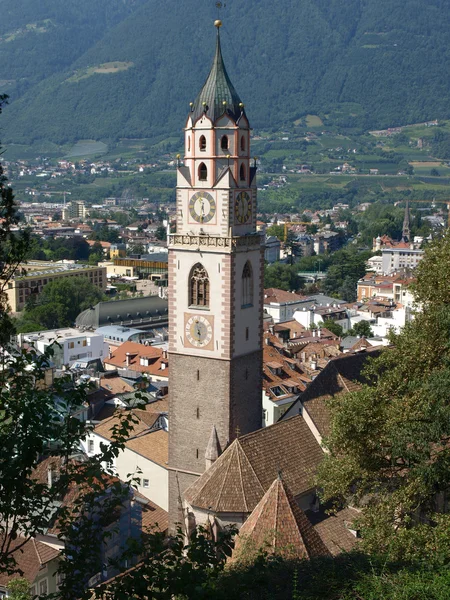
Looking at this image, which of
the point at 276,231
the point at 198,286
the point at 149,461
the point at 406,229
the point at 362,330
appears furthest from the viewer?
the point at 276,231

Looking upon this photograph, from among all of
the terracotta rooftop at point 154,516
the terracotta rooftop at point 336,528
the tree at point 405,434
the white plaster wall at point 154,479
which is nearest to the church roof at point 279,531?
the tree at point 405,434

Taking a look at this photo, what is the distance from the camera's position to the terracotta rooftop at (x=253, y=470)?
25406 millimetres

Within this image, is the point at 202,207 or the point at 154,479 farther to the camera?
the point at 154,479

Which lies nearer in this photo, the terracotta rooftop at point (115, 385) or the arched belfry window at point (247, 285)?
the arched belfry window at point (247, 285)

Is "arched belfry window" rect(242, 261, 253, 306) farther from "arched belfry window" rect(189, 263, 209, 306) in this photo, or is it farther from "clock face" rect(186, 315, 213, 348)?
"clock face" rect(186, 315, 213, 348)

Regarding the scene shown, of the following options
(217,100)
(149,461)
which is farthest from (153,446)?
(217,100)

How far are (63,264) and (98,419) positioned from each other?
74.0m

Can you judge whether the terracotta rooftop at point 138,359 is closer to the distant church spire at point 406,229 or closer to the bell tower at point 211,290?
the bell tower at point 211,290

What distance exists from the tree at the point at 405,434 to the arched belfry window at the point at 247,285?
8280 millimetres

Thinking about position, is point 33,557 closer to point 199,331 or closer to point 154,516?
point 154,516

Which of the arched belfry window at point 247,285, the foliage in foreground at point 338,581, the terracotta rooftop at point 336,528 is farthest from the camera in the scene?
the arched belfry window at point 247,285

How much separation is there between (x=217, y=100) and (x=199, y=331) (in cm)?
668

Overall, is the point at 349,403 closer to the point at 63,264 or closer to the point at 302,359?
the point at 302,359

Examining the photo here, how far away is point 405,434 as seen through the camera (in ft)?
66.2
